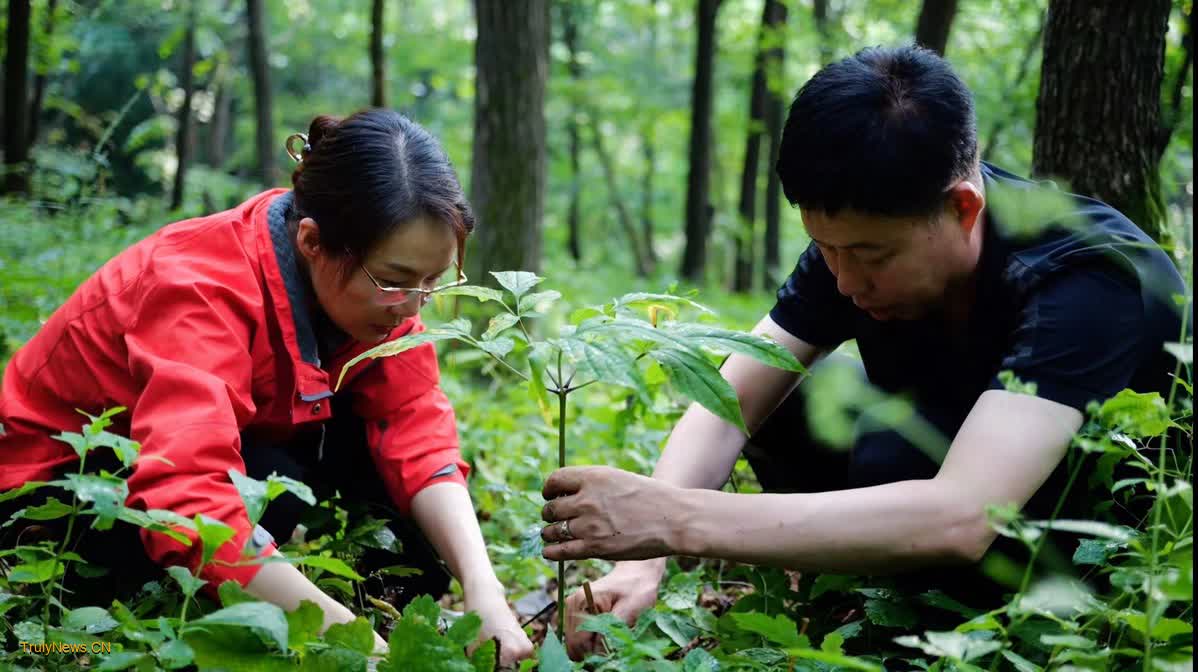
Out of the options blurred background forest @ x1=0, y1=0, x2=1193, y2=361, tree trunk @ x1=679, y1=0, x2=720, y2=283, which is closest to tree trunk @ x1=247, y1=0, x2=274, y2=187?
blurred background forest @ x1=0, y1=0, x2=1193, y2=361

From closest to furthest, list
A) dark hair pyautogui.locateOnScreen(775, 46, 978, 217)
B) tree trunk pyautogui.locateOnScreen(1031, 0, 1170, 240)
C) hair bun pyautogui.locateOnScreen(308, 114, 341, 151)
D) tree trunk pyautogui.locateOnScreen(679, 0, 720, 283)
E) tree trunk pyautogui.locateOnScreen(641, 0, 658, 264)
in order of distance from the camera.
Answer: dark hair pyautogui.locateOnScreen(775, 46, 978, 217), hair bun pyautogui.locateOnScreen(308, 114, 341, 151), tree trunk pyautogui.locateOnScreen(1031, 0, 1170, 240), tree trunk pyautogui.locateOnScreen(679, 0, 720, 283), tree trunk pyautogui.locateOnScreen(641, 0, 658, 264)

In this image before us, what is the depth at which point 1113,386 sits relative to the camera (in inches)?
68.6

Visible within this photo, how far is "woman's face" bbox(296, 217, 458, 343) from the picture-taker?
2.11 m

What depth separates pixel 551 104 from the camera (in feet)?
50.4

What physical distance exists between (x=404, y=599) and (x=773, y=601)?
92 cm

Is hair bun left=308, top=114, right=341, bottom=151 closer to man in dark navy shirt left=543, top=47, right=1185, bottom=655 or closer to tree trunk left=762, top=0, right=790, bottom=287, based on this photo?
man in dark navy shirt left=543, top=47, right=1185, bottom=655

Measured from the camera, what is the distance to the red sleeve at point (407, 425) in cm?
233

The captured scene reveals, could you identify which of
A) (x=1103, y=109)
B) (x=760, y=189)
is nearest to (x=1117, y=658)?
(x=1103, y=109)

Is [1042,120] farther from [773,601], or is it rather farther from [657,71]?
[657,71]

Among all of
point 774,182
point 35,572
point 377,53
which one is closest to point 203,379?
point 35,572

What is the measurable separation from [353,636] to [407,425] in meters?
0.94

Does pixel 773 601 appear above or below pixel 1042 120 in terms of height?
below

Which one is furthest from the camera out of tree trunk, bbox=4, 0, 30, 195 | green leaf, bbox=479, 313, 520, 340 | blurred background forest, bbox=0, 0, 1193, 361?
tree trunk, bbox=4, 0, 30, 195

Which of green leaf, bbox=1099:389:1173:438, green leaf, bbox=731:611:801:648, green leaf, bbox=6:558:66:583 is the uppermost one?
green leaf, bbox=1099:389:1173:438
